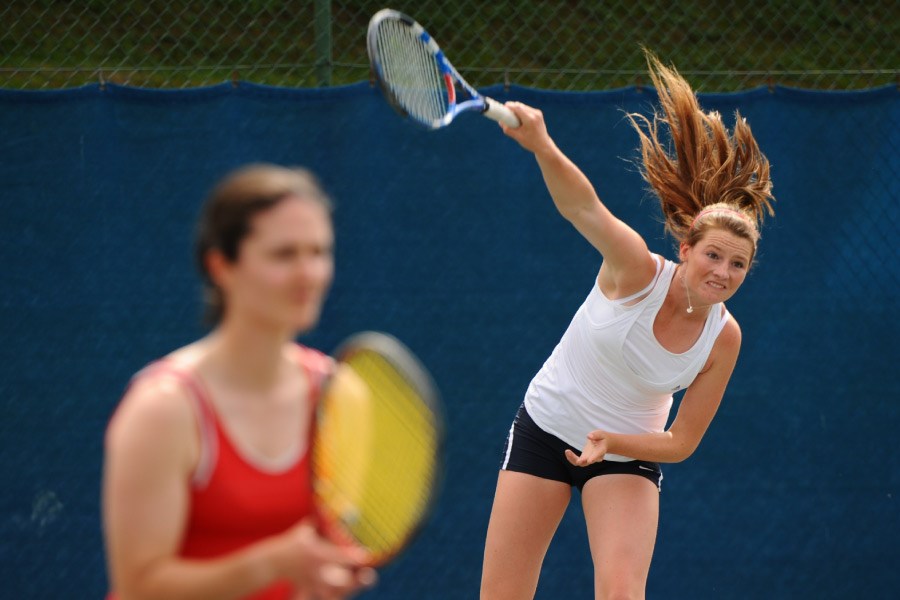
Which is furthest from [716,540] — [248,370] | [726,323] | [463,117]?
[248,370]

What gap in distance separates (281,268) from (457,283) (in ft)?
9.60

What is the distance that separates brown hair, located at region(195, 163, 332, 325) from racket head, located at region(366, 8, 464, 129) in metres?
1.45

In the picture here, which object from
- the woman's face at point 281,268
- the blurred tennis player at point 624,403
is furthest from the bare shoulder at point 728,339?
the woman's face at point 281,268

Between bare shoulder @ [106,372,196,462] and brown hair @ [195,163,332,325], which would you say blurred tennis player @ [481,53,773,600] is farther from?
bare shoulder @ [106,372,196,462]

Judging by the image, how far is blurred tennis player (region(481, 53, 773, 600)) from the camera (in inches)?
144

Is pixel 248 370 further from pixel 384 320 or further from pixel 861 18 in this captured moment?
pixel 861 18

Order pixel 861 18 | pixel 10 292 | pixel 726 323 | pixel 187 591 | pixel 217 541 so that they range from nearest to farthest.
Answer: pixel 187 591 < pixel 217 541 < pixel 726 323 < pixel 10 292 < pixel 861 18

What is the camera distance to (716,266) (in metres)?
3.69

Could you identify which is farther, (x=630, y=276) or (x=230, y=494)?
(x=630, y=276)

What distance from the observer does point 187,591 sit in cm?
180

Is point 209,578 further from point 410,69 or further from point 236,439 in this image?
point 410,69

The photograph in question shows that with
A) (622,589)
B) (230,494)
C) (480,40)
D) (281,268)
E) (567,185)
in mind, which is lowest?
(622,589)

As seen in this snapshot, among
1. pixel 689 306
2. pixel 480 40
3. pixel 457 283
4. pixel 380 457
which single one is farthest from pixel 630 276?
pixel 480 40

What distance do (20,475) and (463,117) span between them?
217 centimetres
